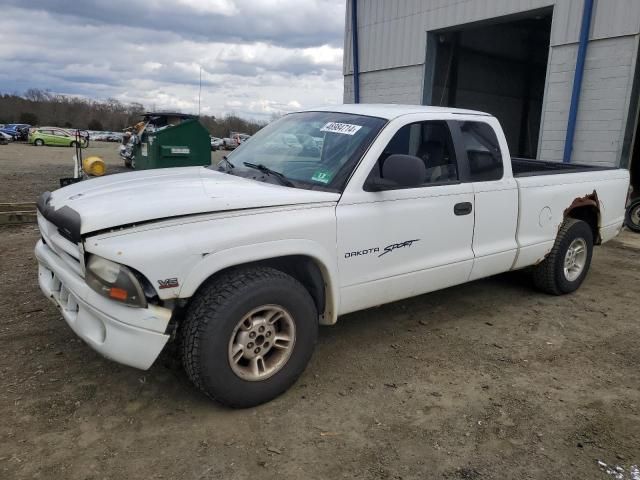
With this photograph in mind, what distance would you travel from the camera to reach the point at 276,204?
9.67ft

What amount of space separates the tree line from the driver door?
75.4m

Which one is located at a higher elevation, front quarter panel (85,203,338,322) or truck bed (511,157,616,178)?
truck bed (511,157,616,178)

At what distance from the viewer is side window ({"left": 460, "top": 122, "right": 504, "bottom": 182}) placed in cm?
406

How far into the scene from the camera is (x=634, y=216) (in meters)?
9.22

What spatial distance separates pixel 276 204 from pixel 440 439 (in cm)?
161

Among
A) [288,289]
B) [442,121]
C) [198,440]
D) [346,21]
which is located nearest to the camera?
[198,440]

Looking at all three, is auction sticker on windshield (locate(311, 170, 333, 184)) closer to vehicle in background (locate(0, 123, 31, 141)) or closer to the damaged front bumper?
the damaged front bumper

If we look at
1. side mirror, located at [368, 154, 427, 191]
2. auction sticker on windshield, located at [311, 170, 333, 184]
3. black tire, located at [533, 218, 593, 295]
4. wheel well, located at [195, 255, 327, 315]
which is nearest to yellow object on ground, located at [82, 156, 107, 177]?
auction sticker on windshield, located at [311, 170, 333, 184]

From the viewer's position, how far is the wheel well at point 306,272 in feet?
10.3

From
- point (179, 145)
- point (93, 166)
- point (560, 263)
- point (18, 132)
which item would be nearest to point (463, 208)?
point (560, 263)

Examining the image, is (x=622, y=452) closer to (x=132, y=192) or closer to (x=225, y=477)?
(x=225, y=477)

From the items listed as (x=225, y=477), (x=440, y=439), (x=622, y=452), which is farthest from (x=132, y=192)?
(x=622, y=452)

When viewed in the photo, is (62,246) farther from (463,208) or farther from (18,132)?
(18,132)

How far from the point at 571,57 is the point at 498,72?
8093 mm
